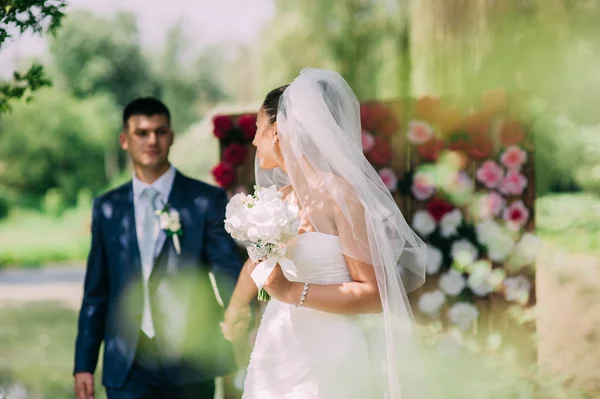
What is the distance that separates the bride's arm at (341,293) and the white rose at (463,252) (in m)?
2.79

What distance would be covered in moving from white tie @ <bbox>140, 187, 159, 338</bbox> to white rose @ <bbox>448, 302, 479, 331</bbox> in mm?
2388

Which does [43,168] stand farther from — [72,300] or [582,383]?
[582,383]

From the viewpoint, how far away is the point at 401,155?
215 inches

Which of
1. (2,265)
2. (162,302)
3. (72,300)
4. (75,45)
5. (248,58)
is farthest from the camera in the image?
(75,45)

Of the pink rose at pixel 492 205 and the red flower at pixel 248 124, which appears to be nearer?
the pink rose at pixel 492 205

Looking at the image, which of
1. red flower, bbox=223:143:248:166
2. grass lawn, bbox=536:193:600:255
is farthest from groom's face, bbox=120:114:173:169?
grass lawn, bbox=536:193:600:255

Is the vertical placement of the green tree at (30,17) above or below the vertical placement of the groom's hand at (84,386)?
above

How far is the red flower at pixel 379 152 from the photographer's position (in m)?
5.43

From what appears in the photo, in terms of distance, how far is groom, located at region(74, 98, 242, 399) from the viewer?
377cm

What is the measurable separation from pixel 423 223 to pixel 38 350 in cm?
662

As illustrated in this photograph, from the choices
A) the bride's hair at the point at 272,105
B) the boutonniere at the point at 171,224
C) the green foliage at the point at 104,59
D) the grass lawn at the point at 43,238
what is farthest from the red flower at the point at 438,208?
the green foliage at the point at 104,59

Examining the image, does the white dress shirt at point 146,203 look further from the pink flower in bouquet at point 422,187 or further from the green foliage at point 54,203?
the green foliage at point 54,203

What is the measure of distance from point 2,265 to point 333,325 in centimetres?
1651

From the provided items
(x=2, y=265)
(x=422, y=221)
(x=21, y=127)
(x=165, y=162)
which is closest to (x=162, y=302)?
(x=165, y=162)
